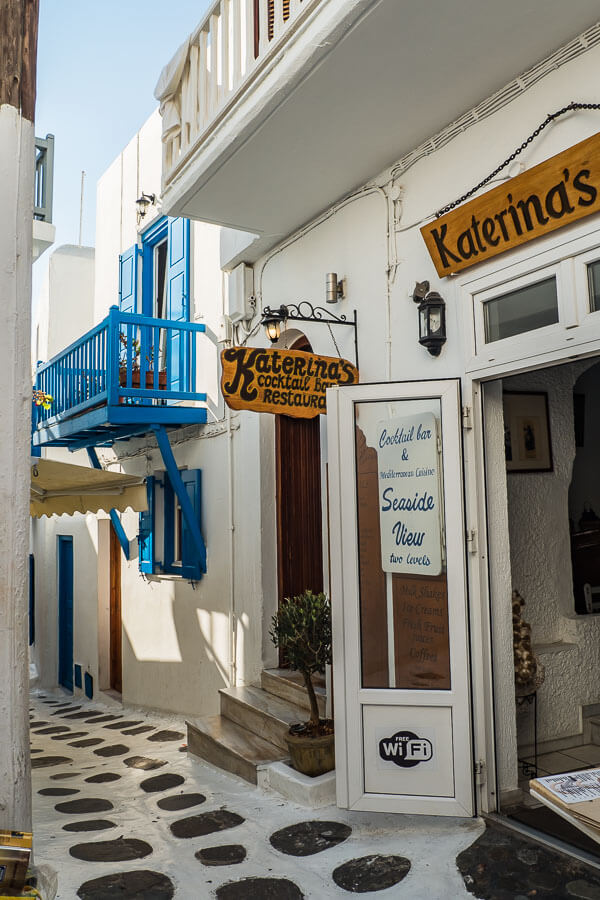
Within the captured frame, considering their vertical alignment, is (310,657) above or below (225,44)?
below

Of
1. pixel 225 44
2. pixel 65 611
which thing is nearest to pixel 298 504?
pixel 225 44

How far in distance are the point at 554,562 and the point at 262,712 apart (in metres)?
2.60

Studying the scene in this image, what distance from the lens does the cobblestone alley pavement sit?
3682 mm

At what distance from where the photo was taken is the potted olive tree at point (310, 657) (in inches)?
196

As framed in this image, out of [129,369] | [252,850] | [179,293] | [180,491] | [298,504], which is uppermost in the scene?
[179,293]

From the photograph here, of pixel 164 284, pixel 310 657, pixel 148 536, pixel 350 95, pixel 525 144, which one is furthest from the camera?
pixel 164 284

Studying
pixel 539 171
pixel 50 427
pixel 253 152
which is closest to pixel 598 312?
pixel 539 171

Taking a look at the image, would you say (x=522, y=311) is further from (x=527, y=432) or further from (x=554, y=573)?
(x=554, y=573)

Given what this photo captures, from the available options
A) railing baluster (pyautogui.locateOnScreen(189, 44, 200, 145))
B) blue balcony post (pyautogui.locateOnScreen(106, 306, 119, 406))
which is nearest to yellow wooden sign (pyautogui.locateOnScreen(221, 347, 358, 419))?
railing baluster (pyautogui.locateOnScreen(189, 44, 200, 145))

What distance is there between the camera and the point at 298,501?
7.09 metres

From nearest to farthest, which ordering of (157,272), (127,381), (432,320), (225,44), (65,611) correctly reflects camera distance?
(432,320) < (225,44) < (127,381) < (157,272) < (65,611)

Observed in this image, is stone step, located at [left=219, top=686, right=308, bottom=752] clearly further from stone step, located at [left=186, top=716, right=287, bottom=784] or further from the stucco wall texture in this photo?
the stucco wall texture

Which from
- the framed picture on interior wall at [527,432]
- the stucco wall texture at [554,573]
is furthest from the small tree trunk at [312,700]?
the framed picture on interior wall at [527,432]

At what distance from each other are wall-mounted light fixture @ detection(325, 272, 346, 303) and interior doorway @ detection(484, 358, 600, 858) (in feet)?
4.72
